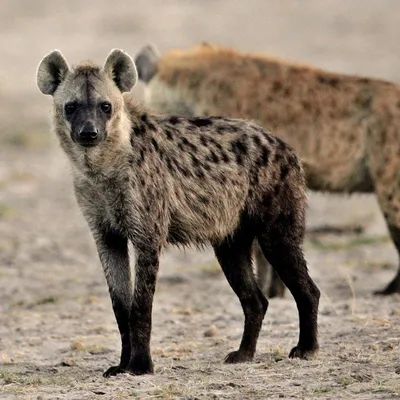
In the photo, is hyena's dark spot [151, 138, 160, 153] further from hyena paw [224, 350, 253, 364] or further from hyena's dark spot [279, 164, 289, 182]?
hyena paw [224, 350, 253, 364]

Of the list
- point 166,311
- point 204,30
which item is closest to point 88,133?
point 166,311

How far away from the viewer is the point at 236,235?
6414 millimetres

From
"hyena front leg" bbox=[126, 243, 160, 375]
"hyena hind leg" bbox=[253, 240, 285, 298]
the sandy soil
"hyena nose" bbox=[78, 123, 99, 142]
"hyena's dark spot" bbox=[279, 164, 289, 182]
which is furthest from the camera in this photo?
"hyena hind leg" bbox=[253, 240, 285, 298]

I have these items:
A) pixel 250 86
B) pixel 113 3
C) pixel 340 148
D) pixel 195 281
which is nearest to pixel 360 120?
pixel 340 148

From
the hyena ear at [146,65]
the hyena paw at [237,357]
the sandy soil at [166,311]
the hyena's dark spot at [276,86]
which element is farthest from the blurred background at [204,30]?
the hyena paw at [237,357]

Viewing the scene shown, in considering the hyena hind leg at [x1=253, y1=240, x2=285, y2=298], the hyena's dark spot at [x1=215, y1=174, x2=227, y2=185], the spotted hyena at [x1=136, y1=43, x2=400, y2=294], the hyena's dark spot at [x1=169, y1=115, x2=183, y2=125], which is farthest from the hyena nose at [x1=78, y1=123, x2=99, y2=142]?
the spotted hyena at [x1=136, y1=43, x2=400, y2=294]

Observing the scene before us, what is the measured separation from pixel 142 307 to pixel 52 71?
1.21 metres

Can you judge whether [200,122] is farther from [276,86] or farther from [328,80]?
[328,80]

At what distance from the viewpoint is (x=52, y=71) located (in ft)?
20.3

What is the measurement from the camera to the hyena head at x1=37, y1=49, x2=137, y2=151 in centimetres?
586

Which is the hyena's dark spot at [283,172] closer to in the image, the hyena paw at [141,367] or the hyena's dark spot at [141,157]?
the hyena's dark spot at [141,157]

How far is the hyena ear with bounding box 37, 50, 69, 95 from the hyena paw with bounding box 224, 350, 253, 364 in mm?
1520

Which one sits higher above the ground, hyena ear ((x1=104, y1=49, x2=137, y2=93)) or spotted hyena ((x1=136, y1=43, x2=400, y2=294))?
hyena ear ((x1=104, y1=49, x2=137, y2=93))

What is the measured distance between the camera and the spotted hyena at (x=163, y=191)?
5926 mm
